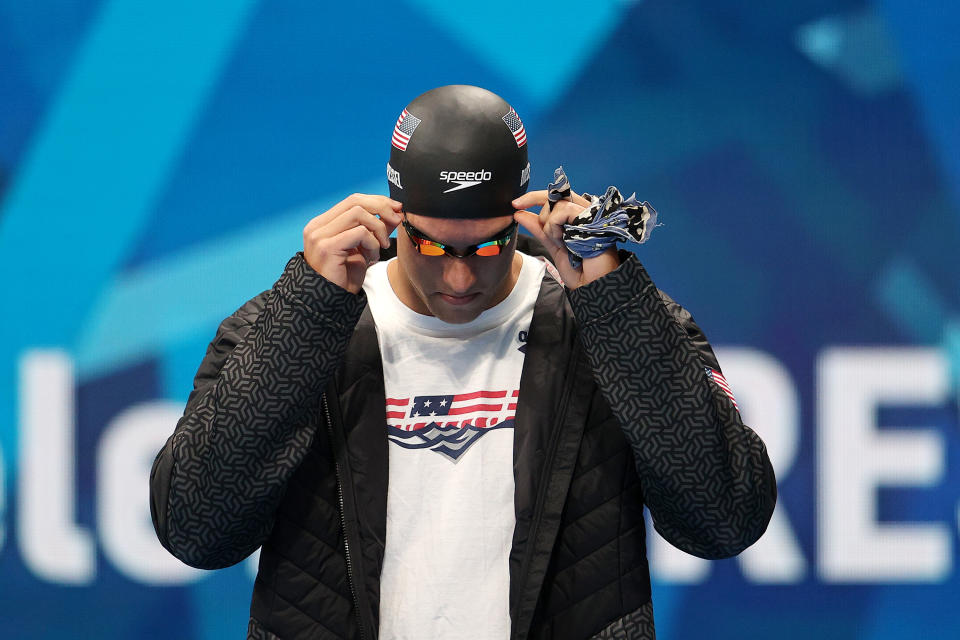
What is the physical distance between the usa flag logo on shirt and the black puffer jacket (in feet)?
0.08

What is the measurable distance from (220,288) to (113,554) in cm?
81

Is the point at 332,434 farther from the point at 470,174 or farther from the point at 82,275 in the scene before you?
the point at 82,275

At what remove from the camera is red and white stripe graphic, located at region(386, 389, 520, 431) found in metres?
1.62

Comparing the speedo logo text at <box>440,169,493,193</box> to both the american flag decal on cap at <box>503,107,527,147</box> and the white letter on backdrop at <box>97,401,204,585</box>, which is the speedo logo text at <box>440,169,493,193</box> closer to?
the american flag decal on cap at <box>503,107,527,147</box>

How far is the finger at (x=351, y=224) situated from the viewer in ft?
4.94

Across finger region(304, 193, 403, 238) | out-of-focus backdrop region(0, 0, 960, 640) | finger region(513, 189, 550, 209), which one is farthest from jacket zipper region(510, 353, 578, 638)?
out-of-focus backdrop region(0, 0, 960, 640)

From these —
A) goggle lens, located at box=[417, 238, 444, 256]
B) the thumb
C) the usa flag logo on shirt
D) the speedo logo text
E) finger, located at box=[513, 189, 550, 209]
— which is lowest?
the usa flag logo on shirt

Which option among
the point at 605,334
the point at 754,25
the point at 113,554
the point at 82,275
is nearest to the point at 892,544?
the point at 754,25

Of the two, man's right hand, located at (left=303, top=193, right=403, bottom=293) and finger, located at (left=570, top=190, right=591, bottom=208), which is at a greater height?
finger, located at (left=570, top=190, right=591, bottom=208)

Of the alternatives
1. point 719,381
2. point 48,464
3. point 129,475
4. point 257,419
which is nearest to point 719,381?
point 719,381

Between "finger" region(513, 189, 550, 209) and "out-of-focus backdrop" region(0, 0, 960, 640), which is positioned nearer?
"finger" region(513, 189, 550, 209)

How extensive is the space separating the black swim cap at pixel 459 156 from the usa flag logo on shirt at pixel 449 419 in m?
0.28

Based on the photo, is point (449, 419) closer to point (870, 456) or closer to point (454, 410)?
point (454, 410)

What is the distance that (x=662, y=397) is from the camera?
1.47 meters
